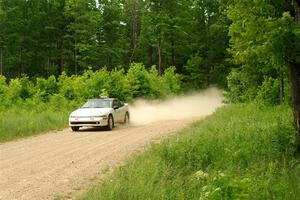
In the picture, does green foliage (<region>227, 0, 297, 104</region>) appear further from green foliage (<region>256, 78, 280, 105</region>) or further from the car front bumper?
green foliage (<region>256, 78, 280, 105</region>)

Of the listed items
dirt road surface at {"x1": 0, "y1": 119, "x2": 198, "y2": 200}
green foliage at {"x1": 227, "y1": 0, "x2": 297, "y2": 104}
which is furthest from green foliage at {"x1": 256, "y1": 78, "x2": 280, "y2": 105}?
green foliage at {"x1": 227, "y1": 0, "x2": 297, "y2": 104}

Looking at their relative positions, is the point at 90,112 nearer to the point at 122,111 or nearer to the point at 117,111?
the point at 117,111

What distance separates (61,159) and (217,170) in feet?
16.5

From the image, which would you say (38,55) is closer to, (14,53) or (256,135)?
(14,53)

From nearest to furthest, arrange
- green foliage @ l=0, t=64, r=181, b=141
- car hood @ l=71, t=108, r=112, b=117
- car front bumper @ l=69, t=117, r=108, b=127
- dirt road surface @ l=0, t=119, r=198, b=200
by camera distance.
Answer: dirt road surface @ l=0, t=119, r=198, b=200, car front bumper @ l=69, t=117, r=108, b=127, car hood @ l=71, t=108, r=112, b=117, green foliage @ l=0, t=64, r=181, b=141

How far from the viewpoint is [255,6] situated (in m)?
11.5

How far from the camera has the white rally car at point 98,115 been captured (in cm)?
2131

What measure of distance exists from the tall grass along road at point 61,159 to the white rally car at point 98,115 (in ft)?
2.92

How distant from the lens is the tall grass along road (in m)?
9.53

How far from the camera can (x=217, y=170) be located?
9.80 metres

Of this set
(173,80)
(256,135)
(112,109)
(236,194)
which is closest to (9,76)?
(173,80)

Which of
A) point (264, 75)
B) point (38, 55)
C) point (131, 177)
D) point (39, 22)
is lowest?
point (131, 177)

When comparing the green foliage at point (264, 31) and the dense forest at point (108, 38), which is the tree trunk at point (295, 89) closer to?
the green foliage at point (264, 31)

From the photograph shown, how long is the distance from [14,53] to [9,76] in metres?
3.78
